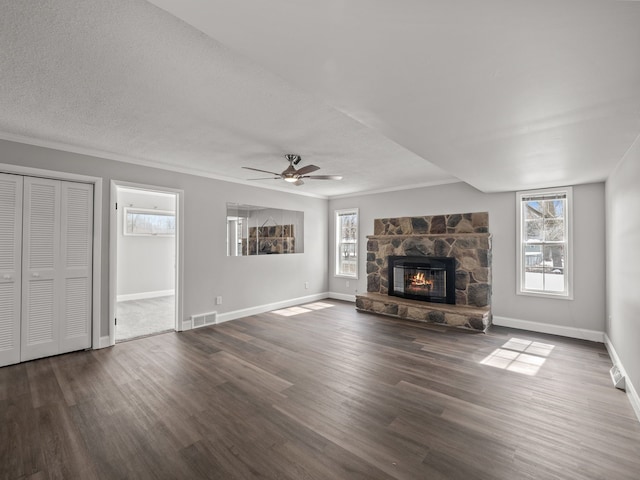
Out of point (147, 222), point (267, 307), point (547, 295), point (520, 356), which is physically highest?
point (147, 222)

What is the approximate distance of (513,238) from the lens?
Result: 5008mm

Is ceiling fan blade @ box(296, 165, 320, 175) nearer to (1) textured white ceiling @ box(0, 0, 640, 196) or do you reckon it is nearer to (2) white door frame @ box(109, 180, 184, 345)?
(1) textured white ceiling @ box(0, 0, 640, 196)

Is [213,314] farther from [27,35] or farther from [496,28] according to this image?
[496,28]

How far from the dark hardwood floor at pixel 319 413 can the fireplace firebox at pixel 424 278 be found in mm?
1489

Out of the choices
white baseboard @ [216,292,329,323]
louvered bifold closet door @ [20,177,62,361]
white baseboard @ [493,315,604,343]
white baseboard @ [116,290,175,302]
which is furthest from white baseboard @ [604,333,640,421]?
white baseboard @ [116,290,175,302]

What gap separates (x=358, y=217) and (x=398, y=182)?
4.74 feet

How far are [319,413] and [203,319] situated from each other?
10.6ft

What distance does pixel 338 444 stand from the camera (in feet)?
6.88

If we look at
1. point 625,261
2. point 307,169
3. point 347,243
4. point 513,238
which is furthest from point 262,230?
point 625,261

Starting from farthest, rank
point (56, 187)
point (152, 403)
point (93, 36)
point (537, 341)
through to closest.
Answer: point (537, 341), point (56, 187), point (152, 403), point (93, 36)

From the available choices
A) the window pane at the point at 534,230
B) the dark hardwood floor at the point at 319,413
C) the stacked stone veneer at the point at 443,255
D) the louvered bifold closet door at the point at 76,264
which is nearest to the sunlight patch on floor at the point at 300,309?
the stacked stone veneer at the point at 443,255

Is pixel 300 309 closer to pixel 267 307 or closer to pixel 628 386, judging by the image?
pixel 267 307

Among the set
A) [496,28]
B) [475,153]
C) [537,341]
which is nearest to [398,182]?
[475,153]

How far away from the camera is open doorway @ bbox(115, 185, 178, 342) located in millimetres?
7168
